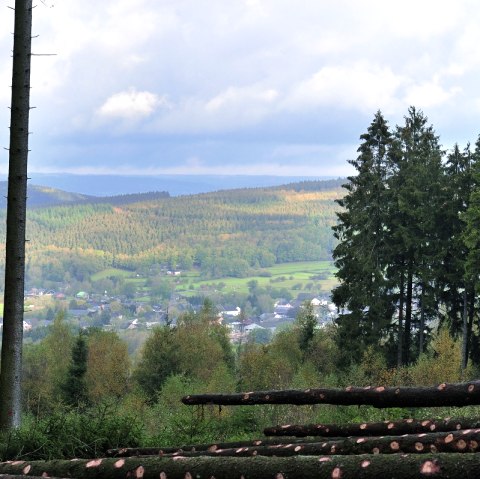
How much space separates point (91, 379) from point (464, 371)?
120ft

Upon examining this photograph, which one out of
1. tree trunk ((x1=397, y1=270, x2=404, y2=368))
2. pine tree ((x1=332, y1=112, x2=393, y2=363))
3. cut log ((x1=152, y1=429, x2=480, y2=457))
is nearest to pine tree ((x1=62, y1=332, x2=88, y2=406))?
pine tree ((x1=332, y1=112, x2=393, y2=363))

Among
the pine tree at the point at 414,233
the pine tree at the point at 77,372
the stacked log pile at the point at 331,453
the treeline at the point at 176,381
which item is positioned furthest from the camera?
the pine tree at the point at 414,233

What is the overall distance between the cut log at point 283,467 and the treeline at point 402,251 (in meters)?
33.8

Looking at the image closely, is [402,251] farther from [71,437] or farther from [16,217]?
[71,437]

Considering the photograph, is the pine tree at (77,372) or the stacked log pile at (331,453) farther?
Result: the pine tree at (77,372)

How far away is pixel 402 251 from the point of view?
131ft

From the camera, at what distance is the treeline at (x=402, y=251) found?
126 feet

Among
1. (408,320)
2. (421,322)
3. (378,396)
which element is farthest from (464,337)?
(378,396)

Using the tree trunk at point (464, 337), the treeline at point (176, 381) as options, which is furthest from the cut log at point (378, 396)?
the tree trunk at point (464, 337)

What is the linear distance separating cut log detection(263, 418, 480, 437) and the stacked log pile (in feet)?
0.03

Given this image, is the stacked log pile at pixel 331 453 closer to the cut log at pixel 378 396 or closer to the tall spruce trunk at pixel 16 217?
the cut log at pixel 378 396

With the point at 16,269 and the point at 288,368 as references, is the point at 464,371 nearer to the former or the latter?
the point at 288,368

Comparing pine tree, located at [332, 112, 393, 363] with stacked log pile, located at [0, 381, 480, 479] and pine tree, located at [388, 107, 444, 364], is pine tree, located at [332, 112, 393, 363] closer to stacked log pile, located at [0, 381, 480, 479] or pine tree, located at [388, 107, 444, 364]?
pine tree, located at [388, 107, 444, 364]

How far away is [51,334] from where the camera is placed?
266 feet
